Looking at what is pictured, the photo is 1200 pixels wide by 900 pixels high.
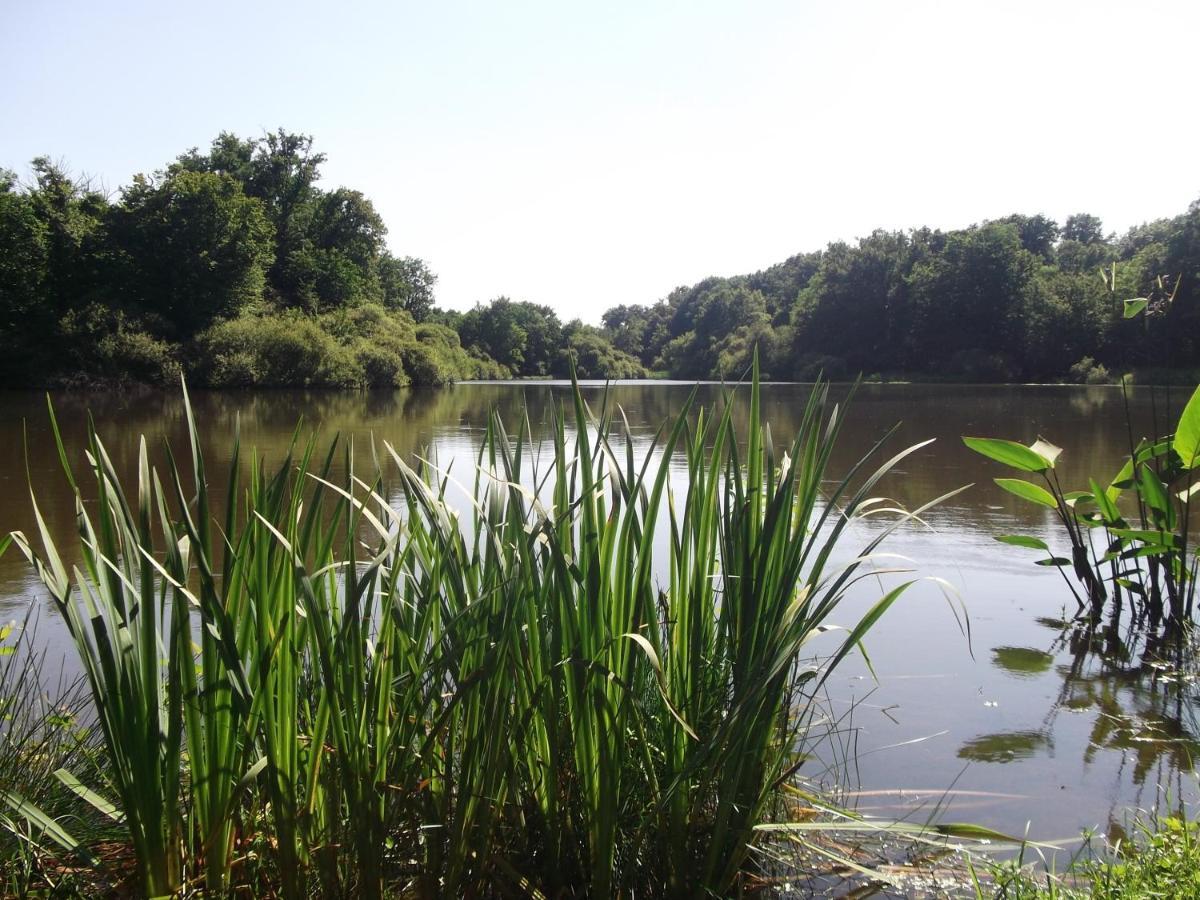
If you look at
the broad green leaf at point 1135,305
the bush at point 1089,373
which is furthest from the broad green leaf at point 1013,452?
the bush at point 1089,373

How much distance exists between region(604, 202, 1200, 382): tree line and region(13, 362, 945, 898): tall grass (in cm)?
3846

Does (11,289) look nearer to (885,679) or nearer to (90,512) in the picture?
(90,512)

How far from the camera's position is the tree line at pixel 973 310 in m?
39.3

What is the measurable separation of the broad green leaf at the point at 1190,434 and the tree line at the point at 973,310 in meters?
35.7

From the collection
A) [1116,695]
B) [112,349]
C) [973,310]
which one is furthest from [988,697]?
[973,310]

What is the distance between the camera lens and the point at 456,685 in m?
1.43

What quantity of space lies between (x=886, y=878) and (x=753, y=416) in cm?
78

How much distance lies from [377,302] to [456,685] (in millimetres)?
44304

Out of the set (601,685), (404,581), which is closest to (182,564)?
(404,581)

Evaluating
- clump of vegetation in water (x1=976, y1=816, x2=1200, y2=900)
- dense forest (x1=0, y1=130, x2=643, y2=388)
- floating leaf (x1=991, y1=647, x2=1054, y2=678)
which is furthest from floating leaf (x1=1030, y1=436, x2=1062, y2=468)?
dense forest (x1=0, y1=130, x2=643, y2=388)

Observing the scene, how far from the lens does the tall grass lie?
4.08ft

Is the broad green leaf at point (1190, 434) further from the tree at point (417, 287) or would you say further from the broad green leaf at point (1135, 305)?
the tree at point (417, 287)

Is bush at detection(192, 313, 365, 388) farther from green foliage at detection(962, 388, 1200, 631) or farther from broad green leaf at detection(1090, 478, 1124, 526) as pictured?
broad green leaf at detection(1090, 478, 1124, 526)

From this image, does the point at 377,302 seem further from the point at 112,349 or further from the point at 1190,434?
the point at 1190,434
